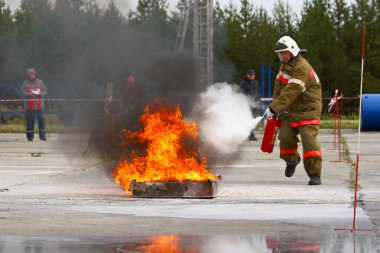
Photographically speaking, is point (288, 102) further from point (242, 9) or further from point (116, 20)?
point (242, 9)

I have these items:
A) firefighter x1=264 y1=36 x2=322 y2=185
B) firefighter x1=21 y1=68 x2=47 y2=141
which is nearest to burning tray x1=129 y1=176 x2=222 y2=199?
firefighter x1=264 y1=36 x2=322 y2=185

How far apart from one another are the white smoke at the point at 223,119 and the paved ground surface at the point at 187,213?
215mm

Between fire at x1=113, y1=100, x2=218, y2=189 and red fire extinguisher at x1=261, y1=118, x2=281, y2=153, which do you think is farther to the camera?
red fire extinguisher at x1=261, y1=118, x2=281, y2=153

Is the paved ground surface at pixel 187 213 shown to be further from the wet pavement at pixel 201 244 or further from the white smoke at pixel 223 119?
the white smoke at pixel 223 119

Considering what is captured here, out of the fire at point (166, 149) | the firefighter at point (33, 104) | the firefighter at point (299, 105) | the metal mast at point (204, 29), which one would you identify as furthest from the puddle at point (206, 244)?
the metal mast at point (204, 29)

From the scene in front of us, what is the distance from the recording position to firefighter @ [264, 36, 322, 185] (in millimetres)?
13500

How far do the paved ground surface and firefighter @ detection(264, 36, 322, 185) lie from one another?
40 cm

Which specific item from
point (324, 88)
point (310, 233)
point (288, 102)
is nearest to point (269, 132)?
point (288, 102)

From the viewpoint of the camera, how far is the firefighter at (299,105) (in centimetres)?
1350

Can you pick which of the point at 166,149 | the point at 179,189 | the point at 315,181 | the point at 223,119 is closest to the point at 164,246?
the point at 179,189

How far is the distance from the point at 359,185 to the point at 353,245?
5.17 m

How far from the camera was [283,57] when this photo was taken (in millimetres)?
13641

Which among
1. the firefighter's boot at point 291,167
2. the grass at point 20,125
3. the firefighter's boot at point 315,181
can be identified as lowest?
the grass at point 20,125

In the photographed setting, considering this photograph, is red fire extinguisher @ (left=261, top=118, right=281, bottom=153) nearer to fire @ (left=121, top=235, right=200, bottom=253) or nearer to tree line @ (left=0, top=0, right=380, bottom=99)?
tree line @ (left=0, top=0, right=380, bottom=99)
